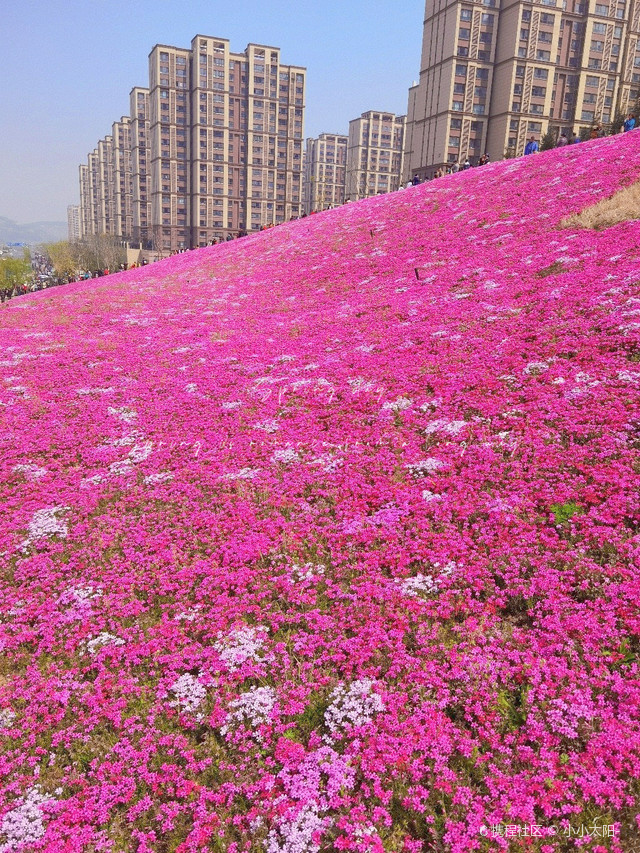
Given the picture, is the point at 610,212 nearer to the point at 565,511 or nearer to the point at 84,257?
the point at 565,511

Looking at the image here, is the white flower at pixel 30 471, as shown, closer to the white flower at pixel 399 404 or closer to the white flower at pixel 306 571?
the white flower at pixel 306 571

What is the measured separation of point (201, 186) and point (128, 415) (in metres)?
159

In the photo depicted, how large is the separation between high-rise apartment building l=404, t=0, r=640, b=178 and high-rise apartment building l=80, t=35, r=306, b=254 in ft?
196

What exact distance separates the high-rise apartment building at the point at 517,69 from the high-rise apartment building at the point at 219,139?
59.8 meters

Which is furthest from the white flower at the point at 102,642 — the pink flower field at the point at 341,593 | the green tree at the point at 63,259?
the green tree at the point at 63,259

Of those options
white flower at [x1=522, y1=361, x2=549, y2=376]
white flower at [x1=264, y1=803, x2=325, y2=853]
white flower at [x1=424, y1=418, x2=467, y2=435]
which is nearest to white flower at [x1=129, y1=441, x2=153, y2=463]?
white flower at [x1=424, y1=418, x2=467, y2=435]

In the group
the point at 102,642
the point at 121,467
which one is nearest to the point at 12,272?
the point at 121,467

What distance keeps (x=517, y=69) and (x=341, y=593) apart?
11963 centimetres

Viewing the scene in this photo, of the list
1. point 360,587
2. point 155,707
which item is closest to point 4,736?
point 155,707

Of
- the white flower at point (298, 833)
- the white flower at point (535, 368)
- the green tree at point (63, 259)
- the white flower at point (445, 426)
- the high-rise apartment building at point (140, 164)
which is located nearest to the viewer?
the white flower at point (298, 833)

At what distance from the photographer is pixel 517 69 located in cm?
9738

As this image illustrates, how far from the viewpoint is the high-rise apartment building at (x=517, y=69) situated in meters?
97.1

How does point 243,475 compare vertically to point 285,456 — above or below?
below

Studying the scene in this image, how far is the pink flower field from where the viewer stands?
15.7 feet
